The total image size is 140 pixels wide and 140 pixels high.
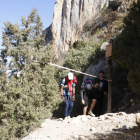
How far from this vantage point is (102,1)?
36.3 m

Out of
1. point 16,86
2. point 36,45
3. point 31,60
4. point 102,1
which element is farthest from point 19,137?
point 102,1

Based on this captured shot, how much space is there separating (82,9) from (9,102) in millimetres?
37426

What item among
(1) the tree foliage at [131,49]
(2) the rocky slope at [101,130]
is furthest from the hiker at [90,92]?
(1) the tree foliage at [131,49]

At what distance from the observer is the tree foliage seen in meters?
6.12

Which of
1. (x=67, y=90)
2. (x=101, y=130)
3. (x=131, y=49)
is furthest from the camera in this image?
(x=131, y=49)

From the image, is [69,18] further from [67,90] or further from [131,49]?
[67,90]

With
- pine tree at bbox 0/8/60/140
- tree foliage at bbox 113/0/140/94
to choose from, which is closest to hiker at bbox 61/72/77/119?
pine tree at bbox 0/8/60/140

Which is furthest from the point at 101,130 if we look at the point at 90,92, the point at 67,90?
the point at 90,92

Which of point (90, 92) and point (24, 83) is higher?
point (24, 83)

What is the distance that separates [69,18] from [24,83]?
129 ft

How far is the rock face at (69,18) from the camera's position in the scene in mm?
37987

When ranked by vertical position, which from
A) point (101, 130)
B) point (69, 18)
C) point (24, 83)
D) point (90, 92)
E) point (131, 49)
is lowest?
point (101, 130)

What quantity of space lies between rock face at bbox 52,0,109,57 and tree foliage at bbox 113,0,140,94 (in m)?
30.1

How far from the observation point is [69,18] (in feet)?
140
